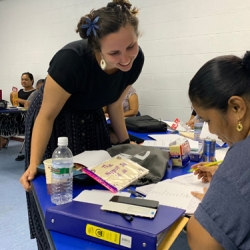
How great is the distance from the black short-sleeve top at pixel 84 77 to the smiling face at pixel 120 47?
0.09 m

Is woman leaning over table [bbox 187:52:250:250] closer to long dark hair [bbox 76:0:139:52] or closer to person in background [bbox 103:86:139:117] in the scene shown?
long dark hair [bbox 76:0:139:52]

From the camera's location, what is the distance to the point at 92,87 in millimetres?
1320

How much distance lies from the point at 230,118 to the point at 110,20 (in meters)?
0.65

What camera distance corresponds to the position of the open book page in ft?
3.31

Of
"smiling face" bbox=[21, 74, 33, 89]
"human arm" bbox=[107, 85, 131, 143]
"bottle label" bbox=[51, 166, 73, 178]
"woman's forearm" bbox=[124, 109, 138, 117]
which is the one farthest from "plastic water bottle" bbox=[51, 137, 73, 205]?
"smiling face" bbox=[21, 74, 33, 89]

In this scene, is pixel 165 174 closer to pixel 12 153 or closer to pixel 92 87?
pixel 92 87

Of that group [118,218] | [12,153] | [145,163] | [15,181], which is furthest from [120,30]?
[12,153]

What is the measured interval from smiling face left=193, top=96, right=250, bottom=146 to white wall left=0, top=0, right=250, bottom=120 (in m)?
1.81

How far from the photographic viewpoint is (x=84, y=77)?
127 centimetres

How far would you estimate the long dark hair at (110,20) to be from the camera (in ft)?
3.82

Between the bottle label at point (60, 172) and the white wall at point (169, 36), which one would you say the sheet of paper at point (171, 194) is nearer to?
the bottle label at point (60, 172)

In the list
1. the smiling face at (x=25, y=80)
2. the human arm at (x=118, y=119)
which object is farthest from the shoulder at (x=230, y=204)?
the smiling face at (x=25, y=80)

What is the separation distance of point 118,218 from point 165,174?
0.51m

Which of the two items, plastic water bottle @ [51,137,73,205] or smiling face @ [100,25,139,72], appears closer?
plastic water bottle @ [51,137,73,205]
